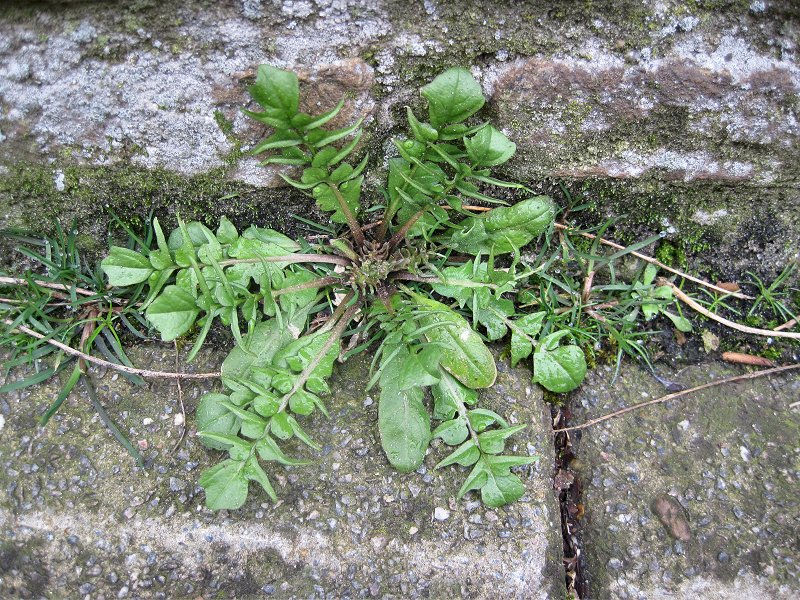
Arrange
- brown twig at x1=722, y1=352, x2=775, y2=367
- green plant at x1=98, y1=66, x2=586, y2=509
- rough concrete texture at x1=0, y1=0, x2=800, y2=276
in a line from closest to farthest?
rough concrete texture at x1=0, y1=0, x2=800, y2=276
green plant at x1=98, y1=66, x2=586, y2=509
brown twig at x1=722, y1=352, x2=775, y2=367

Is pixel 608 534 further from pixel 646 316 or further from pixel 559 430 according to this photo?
pixel 646 316

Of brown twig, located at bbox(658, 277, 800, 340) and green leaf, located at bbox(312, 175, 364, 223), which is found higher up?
green leaf, located at bbox(312, 175, 364, 223)

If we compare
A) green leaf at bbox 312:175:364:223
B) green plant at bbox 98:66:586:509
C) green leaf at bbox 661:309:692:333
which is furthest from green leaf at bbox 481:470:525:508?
green leaf at bbox 312:175:364:223

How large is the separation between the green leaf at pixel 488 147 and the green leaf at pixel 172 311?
3.02ft

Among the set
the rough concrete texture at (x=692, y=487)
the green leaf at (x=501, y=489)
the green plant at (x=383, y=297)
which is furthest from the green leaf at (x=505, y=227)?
the green leaf at (x=501, y=489)

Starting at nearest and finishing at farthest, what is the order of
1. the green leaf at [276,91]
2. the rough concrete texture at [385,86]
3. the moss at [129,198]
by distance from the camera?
1. the green leaf at [276,91]
2. the rough concrete texture at [385,86]
3. the moss at [129,198]

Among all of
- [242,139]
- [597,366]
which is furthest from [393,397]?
[242,139]

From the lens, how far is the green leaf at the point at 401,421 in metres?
1.84

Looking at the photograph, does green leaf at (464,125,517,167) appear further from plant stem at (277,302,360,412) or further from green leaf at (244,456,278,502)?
green leaf at (244,456,278,502)

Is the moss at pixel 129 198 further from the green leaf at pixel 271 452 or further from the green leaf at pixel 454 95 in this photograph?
the green leaf at pixel 271 452

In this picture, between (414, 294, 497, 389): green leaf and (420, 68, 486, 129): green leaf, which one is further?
(414, 294, 497, 389): green leaf

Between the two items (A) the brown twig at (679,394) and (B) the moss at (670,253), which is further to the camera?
(B) the moss at (670,253)

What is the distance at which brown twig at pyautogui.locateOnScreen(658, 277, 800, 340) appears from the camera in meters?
2.12

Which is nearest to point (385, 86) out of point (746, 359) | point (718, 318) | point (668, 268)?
point (668, 268)
